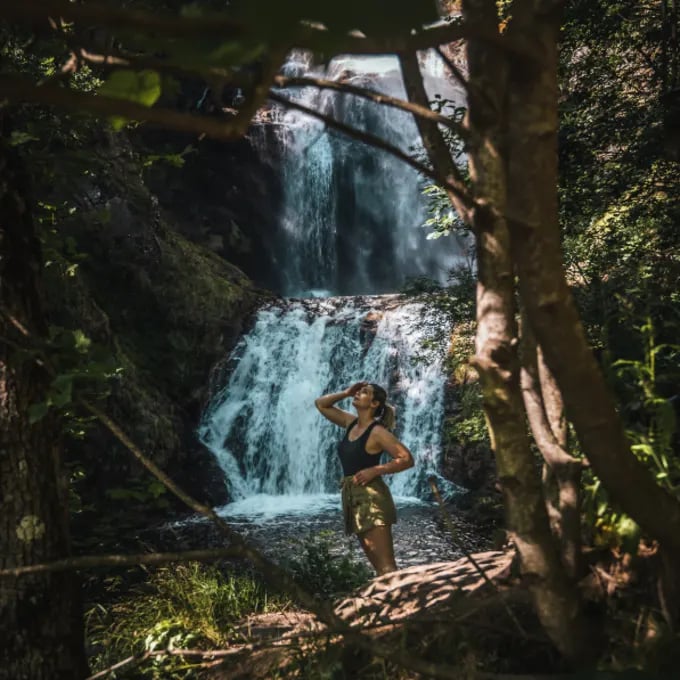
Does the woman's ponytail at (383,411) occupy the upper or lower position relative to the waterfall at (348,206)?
lower

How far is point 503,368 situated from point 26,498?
1612 millimetres

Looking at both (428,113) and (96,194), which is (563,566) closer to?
(428,113)

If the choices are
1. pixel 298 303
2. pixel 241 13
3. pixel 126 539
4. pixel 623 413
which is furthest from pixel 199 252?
pixel 241 13

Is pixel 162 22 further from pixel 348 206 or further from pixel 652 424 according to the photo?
pixel 348 206

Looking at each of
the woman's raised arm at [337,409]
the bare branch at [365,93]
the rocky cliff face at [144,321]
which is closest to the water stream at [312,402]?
the rocky cliff face at [144,321]

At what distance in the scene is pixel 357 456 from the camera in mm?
4609

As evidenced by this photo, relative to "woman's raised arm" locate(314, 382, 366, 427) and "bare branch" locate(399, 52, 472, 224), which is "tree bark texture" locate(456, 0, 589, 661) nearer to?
"bare branch" locate(399, 52, 472, 224)

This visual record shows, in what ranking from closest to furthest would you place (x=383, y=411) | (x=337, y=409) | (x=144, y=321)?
1. (x=383, y=411)
2. (x=337, y=409)
3. (x=144, y=321)

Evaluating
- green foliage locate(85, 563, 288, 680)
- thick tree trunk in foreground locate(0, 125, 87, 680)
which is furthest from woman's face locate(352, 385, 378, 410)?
thick tree trunk in foreground locate(0, 125, 87, 680)

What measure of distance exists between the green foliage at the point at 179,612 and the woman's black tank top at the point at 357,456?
1223 millimetres

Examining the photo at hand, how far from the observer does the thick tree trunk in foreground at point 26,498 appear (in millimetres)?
2244

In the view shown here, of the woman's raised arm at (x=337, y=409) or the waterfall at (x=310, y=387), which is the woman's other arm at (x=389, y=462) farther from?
the waterfall at (x=310, y=387)

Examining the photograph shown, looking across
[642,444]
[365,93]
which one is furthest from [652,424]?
[365,93]

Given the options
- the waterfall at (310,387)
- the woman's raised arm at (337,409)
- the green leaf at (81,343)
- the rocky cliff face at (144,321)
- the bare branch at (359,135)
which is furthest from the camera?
the waterfall at (310,387)
